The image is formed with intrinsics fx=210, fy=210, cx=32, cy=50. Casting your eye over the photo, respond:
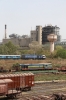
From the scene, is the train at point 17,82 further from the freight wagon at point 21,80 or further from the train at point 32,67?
the train at point 32,67

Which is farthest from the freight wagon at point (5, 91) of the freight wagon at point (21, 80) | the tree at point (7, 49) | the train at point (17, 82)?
the tree at point (7, 49)

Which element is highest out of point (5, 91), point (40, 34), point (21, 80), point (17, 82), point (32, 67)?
point (40, 34)

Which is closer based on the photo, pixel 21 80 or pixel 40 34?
pixel 21 80

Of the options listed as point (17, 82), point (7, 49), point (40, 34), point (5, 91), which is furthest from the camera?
point (40, 34)

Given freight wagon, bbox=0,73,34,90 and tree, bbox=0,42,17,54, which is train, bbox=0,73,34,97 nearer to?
freight wagon, bbox=0,73,34,90

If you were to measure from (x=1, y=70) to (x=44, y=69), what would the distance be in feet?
34.2

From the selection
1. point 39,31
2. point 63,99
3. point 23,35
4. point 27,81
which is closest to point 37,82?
point 27,81

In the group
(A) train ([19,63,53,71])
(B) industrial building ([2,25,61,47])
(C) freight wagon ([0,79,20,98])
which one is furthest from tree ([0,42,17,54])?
(C) freight wagon ([0,79,20,98])

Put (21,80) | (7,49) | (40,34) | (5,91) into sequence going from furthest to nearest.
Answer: (40,34) → (7,49) → (21,80) → (5,91)

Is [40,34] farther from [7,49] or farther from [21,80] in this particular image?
[21,80]

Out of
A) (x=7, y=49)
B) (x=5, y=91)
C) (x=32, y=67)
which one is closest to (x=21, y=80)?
(x=5, y=91)

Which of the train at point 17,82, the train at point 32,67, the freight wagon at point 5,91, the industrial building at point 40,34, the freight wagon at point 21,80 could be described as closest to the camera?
the freight wagon at point 5,91

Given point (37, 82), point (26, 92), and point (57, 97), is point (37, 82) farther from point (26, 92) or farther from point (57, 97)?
point (57, 97)

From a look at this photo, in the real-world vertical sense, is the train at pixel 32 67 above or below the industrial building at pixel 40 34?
below
